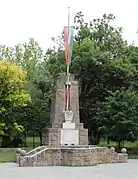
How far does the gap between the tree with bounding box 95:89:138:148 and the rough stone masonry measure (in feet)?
11.8

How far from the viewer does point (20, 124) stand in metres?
38.9

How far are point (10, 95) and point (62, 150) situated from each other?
13.5 m

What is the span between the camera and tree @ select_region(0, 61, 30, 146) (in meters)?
34.3

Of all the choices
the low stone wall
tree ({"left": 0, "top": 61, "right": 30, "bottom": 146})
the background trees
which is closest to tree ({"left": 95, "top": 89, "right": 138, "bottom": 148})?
the background trees

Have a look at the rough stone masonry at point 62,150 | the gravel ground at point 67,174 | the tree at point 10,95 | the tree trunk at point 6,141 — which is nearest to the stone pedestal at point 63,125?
the rough stone masonry at point 62,150

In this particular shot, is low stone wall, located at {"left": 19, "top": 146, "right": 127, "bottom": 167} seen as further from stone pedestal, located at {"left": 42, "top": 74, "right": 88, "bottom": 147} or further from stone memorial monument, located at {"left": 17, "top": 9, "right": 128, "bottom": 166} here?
stone pedestal, located at {"left": 42, "top": 74, "right": 88, "bottom": 147}

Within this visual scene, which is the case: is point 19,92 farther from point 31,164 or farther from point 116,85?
point 31,164

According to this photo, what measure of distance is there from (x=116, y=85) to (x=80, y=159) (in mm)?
15459

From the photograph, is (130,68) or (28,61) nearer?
(130,68)

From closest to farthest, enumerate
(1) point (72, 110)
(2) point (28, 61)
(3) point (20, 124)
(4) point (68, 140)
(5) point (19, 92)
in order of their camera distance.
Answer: (4) point (68, 140), (1) point (72, 110), (5) point (19, 92), (3) point (20, 124), (2) point (28, 61)

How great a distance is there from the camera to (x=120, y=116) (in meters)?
30.8

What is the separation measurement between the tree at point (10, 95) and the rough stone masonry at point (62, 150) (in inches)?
259

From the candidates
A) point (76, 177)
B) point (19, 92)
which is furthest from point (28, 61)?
point (76, 177)

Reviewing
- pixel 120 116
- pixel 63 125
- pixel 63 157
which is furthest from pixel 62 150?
pixel 120 116
